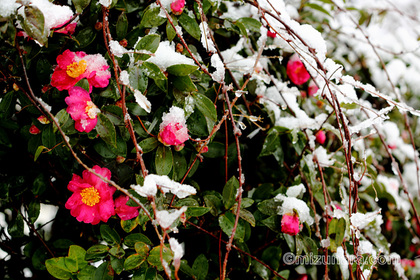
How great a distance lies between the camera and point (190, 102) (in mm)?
725

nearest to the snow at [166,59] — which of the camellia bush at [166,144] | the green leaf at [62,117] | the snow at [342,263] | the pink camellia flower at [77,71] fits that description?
the camellia bush at [166,144]

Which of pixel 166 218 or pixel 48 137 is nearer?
pixel 166 218

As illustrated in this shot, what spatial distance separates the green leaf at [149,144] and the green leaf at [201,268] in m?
0.30

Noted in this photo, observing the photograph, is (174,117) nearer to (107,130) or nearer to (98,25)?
(107,130)

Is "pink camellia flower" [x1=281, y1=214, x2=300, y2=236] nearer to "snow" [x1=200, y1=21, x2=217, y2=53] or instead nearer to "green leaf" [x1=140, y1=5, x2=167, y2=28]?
"snow" [x1=200, y1=21, x2=217, y2=53]

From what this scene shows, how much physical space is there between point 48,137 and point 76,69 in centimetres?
16

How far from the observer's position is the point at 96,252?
2.39 ft

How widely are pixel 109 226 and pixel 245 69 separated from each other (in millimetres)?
Result: 522

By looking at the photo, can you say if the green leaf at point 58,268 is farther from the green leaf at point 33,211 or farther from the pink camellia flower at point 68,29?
the pink camellia flower at point 68,29

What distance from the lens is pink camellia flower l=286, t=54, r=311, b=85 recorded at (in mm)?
1048

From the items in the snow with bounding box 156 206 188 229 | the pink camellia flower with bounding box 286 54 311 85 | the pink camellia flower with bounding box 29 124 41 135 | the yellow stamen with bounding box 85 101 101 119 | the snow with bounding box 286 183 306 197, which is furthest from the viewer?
the pink camellia flower with bounding box 286 54 311 85

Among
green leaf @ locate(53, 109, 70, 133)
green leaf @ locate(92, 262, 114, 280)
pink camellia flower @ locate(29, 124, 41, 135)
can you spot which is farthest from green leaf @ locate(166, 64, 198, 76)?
green leaf @ locate(92, 262, 114, 280)

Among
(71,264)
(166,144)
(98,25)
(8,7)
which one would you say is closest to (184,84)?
(166,144)

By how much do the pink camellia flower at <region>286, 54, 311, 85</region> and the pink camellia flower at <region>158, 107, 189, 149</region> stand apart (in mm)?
495
